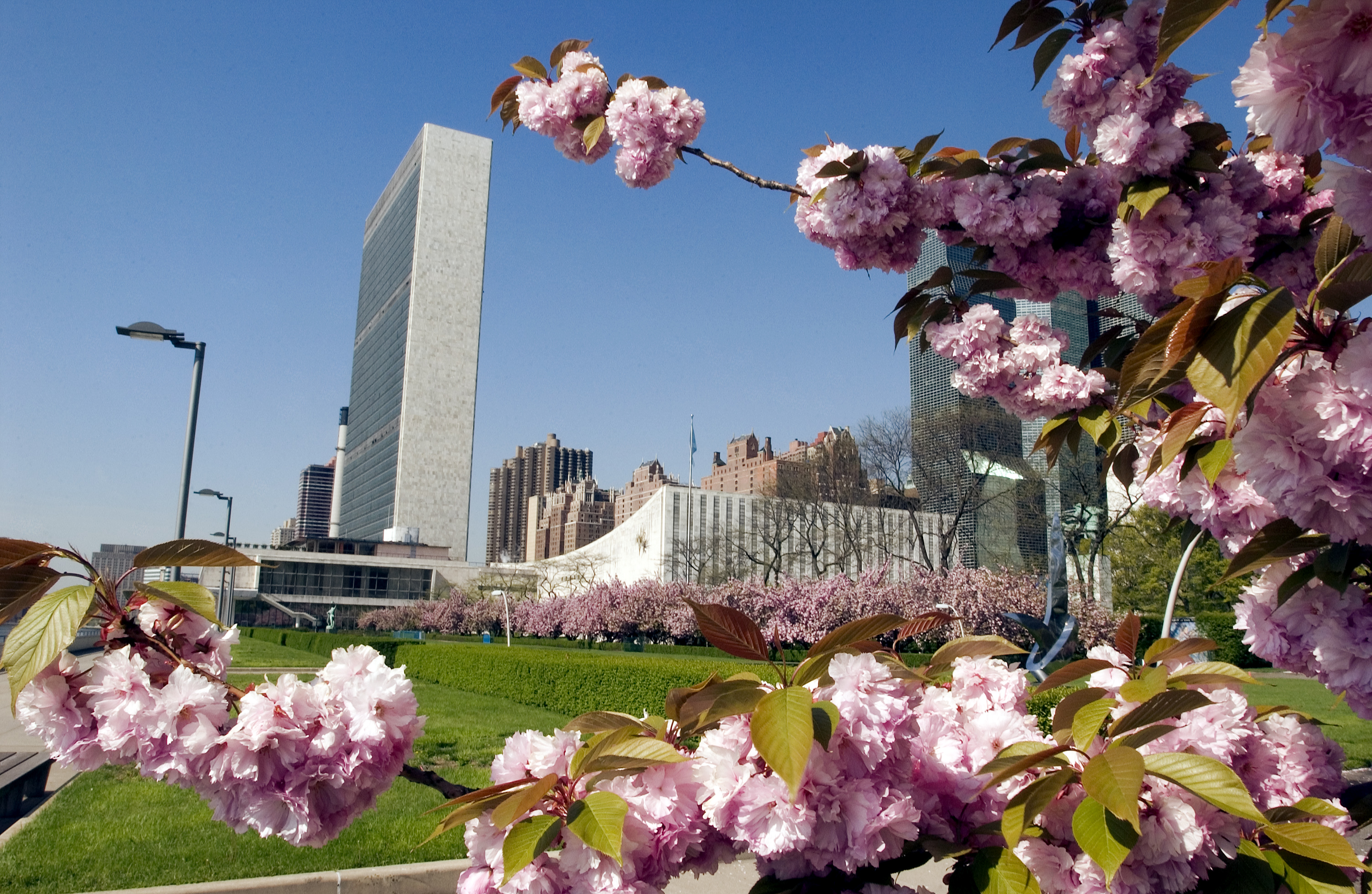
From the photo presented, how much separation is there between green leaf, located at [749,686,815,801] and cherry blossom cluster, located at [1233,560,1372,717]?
79cm

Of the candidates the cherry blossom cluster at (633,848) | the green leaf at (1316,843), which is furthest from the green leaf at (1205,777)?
the cherry blossom cluster at (633,848)

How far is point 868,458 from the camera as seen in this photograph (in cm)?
3381

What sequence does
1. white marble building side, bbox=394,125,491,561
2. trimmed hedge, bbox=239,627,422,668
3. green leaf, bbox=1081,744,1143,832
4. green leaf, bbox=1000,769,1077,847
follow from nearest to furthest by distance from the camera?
green leaf, bbox=1081,744,1143,832
green leaf, bbox=1000,769,1077,847
trimmed hedge, bbox=239,627,422,668
white marble building side, bbox=394,125,491,561

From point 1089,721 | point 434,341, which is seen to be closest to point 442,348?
point 434,341

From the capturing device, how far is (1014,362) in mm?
2109

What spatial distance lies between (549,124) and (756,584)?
27385mm

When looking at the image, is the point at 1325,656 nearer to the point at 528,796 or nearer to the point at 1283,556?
the point at 1283,556

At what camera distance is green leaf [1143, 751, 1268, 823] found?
901 millimetres

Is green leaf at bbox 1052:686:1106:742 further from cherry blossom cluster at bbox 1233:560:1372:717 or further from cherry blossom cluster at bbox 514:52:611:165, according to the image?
cherry blossom cluster at bbox 514:52:611:165

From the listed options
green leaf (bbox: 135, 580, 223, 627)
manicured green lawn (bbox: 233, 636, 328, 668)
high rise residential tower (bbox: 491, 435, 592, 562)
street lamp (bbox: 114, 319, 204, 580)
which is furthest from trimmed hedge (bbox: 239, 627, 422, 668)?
high rise residential tower (bbox: 491, 435, 592, 562)

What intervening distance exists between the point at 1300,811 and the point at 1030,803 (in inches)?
17.0

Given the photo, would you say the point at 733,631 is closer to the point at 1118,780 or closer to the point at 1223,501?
the point at 1118,780

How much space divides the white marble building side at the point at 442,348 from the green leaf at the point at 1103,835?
340 ft

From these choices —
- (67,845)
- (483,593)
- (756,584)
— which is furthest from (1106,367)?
(483,593)
